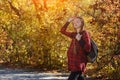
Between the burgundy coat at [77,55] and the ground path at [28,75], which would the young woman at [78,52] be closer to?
the burgundy coat at [77,55]

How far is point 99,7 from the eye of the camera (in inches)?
512

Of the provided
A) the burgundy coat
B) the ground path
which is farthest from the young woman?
the ground path

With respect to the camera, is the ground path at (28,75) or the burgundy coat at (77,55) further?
the ground path at (28,75)

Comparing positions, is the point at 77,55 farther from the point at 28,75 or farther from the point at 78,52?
the point at 28,75

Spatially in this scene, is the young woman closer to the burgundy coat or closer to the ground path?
the burgundy coat

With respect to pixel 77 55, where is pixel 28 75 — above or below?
below

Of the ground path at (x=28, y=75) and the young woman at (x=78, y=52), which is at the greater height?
the young woman at (x=78, y=52)

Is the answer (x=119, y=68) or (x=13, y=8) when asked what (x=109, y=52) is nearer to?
(x=119, y=68)

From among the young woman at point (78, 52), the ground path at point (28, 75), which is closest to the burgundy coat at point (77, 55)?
the young woman at point (78, 52)

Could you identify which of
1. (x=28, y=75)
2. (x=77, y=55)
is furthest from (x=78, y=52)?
(x=28, y=75)

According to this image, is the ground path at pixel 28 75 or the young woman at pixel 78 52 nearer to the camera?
the young woman at pixel 78 52

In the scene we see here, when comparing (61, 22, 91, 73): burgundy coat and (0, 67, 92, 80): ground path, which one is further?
(0, 67, 92, 80): ground path

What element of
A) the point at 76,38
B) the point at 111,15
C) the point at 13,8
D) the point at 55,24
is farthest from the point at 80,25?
the point at 13,8

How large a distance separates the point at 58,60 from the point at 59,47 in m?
0.53
